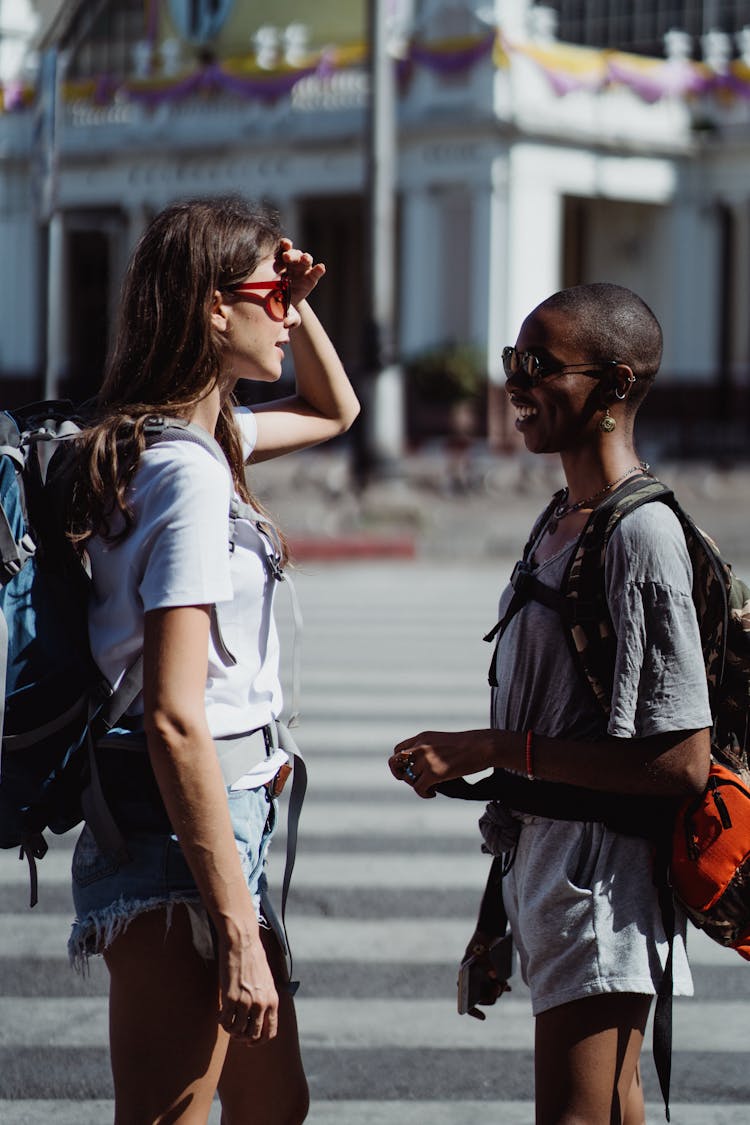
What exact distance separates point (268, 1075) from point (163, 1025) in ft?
1.03

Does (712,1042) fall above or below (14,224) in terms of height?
below

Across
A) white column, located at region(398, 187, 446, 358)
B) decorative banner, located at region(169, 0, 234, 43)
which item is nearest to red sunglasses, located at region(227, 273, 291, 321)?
white column, located at region(398, 187, 446, 358)

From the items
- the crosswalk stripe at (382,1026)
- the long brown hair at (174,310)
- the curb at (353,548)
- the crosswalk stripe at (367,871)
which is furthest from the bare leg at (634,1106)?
the curb at (353,548)

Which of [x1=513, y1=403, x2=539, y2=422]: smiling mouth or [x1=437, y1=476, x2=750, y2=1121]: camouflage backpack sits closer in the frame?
[x1=437, y1=476, x2=750, y2=1121]: camouflage backpack

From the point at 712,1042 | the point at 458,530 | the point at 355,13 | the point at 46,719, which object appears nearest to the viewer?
the point at 46,719

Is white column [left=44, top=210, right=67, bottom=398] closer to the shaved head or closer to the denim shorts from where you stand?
the shaved head

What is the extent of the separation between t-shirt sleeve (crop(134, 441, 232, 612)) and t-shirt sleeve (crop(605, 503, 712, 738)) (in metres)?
0.64

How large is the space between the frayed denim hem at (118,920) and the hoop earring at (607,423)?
1.04 metres

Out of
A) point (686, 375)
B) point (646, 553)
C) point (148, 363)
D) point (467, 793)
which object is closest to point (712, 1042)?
point (467, 793)

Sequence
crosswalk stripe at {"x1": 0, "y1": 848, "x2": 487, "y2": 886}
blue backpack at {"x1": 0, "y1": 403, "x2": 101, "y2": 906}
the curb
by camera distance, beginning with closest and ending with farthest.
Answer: blue backpack at {"x1": 0, "y1": 403, "x2": 101, "y2": 906} → crosswalk stripe at {"x1": 0, "y1": 848, "x2": 487, "y2": 886} → the curb

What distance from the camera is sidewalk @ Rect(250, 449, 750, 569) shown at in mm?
18484

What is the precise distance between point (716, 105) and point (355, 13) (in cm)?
868

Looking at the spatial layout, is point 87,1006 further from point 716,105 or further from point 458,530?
point 716,105

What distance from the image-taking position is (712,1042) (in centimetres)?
501
